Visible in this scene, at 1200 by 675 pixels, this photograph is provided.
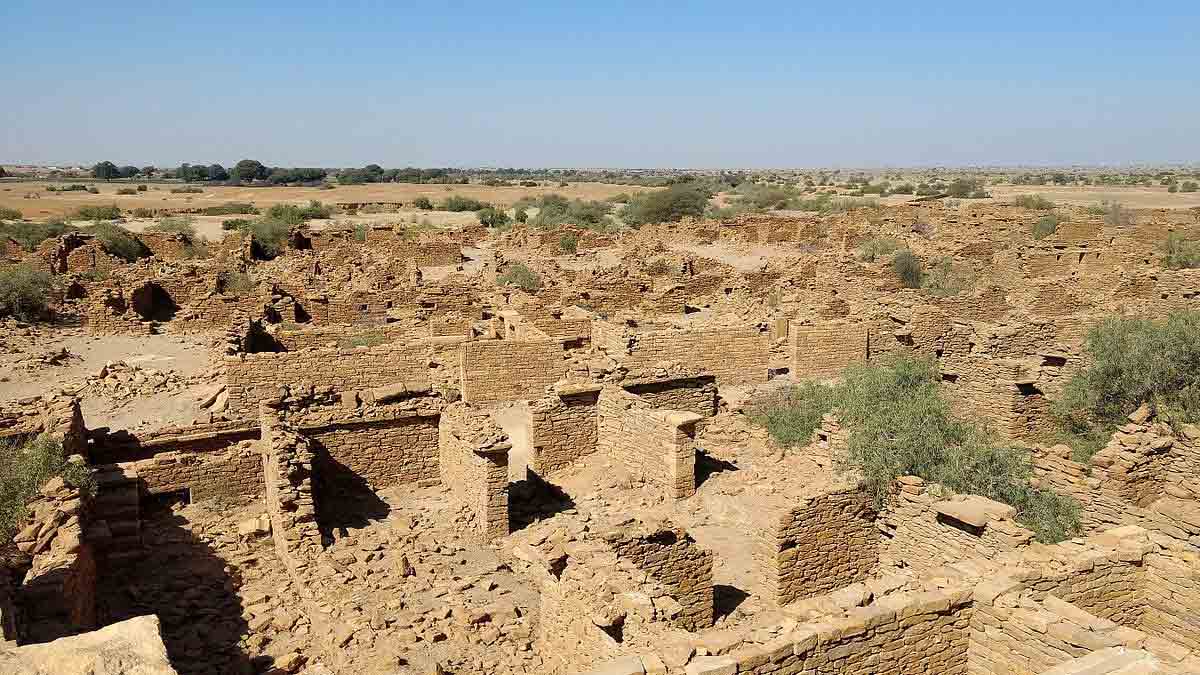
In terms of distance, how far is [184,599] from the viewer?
7.87 metres

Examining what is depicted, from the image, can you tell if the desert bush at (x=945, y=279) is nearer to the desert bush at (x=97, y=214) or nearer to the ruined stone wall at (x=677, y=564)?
the ruined stone wall at (x=677, y=564)

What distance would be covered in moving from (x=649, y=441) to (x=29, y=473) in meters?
6.38

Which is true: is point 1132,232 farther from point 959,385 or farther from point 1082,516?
point 1082,516

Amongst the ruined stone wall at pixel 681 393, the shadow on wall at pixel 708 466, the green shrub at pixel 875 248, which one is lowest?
the shadow on wall at pixel 708 466

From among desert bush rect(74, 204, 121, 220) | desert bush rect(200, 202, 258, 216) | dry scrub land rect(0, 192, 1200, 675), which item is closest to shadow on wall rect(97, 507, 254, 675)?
dry scrub land rect(0, 192, 1200, 675)

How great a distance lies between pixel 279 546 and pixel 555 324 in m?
8.67

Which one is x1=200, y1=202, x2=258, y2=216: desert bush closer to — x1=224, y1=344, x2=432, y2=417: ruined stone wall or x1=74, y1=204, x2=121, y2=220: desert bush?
x1=74, y1=204, x2=121, y2=220: desert bush

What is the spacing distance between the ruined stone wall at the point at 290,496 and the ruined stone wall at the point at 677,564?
3.24 meters

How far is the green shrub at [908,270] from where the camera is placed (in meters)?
26.7

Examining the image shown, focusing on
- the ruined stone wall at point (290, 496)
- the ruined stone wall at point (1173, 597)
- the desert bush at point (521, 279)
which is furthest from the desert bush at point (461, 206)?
the ruined stone wall at point (1173, 597)

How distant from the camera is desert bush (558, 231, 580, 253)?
3650 centimetres

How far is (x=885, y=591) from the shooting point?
18.9 ft

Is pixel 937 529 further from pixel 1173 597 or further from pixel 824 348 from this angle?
pixel 824 348

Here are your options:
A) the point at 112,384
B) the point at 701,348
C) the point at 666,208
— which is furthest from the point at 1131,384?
the point at 666,208
